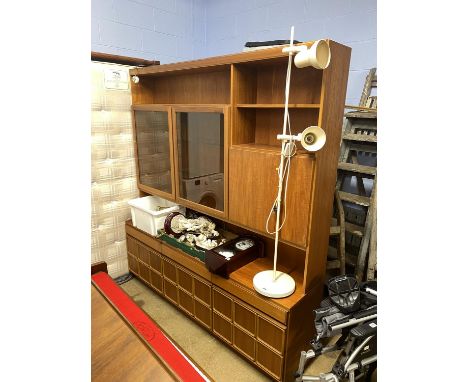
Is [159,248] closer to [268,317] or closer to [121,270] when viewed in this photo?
[121,270]

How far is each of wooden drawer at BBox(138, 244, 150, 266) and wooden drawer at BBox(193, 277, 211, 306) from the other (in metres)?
0.65

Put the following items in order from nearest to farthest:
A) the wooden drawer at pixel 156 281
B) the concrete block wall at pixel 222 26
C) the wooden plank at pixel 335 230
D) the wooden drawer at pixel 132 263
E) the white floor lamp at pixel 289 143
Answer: the white floor lamp at pixel 289 143
the concrete block wall at pixel 222 26
the wooden plank at pixel 335 230
the wooden drawer at pixel 156 281
the wooden drawer at pixel 132 263

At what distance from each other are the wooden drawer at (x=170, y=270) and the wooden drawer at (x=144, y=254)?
0.25 m

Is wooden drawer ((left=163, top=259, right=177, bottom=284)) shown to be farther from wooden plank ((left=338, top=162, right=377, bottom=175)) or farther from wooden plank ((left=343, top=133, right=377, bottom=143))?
wooden plank ((left=343, top=133, right=377, bottom=143))

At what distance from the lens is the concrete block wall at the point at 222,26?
219 cm

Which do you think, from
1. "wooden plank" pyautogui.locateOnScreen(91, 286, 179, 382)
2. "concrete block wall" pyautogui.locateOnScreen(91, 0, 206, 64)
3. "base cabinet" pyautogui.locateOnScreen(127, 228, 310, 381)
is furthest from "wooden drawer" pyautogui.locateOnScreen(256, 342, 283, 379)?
"concrete block wall" pyautogui.locateOnScreen(91, 0, 206, 64)

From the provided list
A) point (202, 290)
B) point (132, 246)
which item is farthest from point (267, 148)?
point (132, 246)

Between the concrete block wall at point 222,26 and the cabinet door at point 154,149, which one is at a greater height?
the concrete block wall at point 222,26

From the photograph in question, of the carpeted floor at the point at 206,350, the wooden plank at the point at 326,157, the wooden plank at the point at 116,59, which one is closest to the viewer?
the wooden plank at the point at 326,157

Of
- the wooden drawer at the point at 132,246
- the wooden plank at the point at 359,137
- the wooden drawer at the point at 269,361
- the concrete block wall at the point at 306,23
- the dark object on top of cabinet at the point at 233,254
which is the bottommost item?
the wooden drawer at the point at 269,361

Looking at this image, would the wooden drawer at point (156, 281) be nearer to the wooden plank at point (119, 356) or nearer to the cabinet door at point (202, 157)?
the cabinet door at point (202, 157)

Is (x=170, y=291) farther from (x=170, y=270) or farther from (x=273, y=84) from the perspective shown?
(x=273, y=84)

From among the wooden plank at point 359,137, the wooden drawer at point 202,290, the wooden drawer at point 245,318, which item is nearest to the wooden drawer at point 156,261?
the wooden drawer at point 202,290
